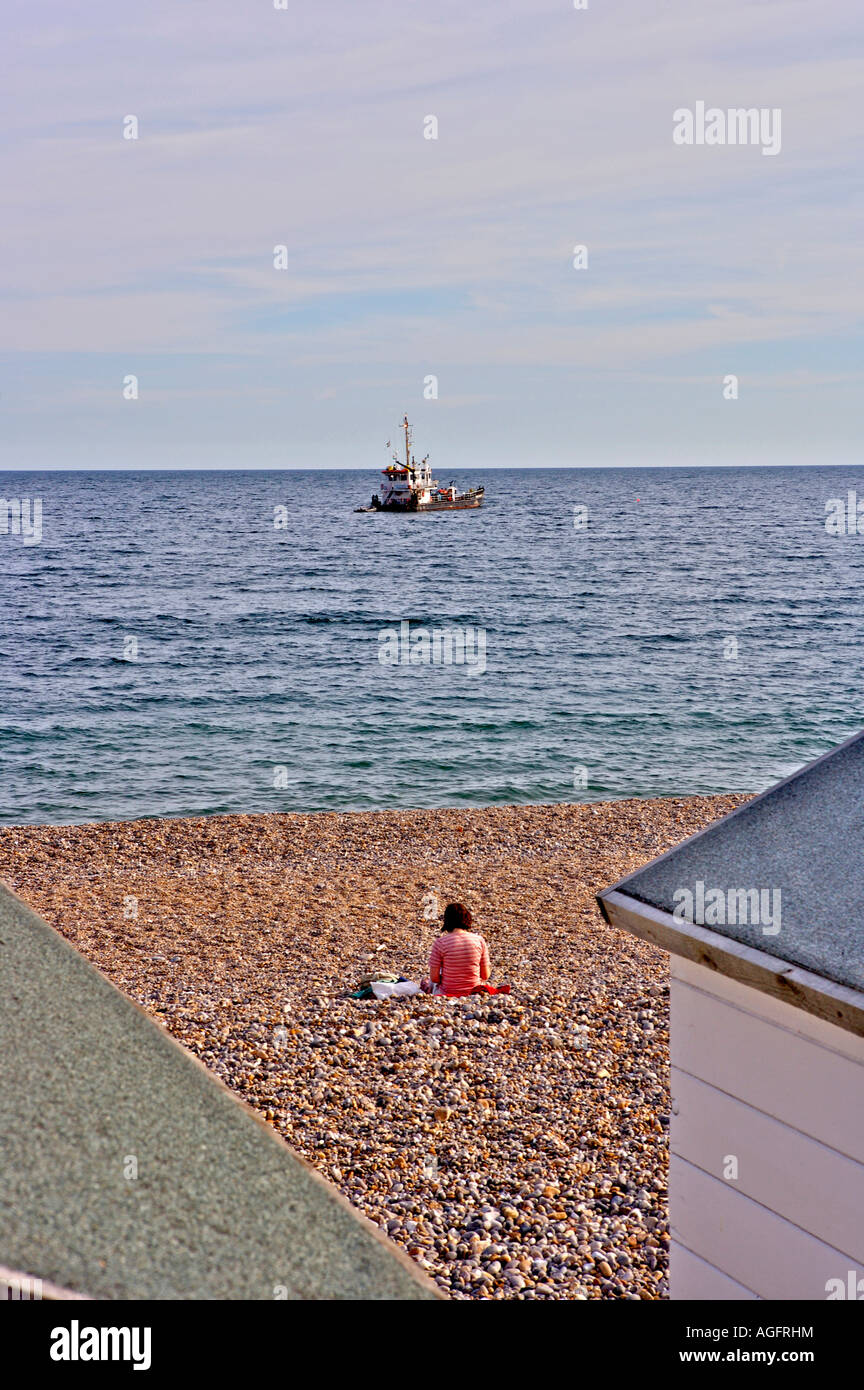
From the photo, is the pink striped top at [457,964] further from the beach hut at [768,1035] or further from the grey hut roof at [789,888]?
the grey hut roof at [789,888]

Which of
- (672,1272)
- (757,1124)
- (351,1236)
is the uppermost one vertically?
(351,1236)

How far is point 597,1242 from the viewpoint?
6730 mm

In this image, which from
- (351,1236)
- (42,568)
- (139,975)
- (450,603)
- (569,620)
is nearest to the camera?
(351,1236)

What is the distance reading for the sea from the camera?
77.5 ft

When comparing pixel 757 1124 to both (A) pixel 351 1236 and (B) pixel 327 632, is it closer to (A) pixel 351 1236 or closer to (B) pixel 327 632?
(A) pixel 351 1236

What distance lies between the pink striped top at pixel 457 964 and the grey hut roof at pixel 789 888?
5.82 m

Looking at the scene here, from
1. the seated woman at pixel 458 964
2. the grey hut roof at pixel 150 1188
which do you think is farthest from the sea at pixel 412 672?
the grey hut roof at pixel 150 1188

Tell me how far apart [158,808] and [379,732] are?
24.0 feet

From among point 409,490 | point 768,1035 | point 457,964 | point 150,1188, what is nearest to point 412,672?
point 457,964

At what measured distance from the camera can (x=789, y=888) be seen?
4.35 metres

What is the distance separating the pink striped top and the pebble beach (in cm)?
32

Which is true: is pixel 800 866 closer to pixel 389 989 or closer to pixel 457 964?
pixel 457 964

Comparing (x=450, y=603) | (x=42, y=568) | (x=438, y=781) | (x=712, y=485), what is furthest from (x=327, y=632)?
(x=712, y=485)

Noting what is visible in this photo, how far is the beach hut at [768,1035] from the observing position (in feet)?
13.1
